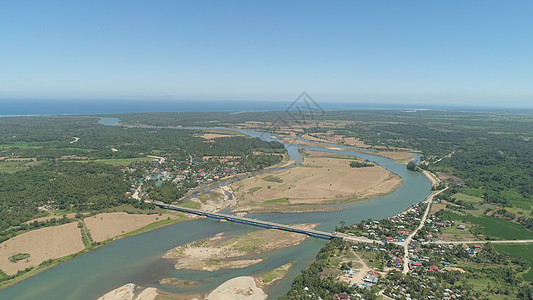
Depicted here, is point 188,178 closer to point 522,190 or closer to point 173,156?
point 173,156

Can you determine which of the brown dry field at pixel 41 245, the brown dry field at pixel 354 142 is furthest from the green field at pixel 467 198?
the brown dry field at pixel 41 245

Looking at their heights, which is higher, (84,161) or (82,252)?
(84,161)

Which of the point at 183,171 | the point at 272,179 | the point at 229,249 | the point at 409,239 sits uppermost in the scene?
the point at 183,171

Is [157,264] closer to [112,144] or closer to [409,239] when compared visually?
[409,239]

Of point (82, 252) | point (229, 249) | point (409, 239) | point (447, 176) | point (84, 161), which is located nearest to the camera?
point (82, 252)

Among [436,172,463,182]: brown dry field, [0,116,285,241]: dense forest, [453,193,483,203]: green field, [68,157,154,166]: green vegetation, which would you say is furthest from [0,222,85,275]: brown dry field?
[436,172,463,182]: brown dry field

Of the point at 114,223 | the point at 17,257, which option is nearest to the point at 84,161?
the point at 114,223

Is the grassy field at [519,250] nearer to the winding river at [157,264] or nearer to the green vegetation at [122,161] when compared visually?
the winding river at [157,264]

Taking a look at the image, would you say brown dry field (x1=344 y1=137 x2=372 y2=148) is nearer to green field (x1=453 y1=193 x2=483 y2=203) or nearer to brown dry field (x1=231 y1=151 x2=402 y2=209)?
brown dry field (x1=231 y1=151 x2=402 y2=209)
